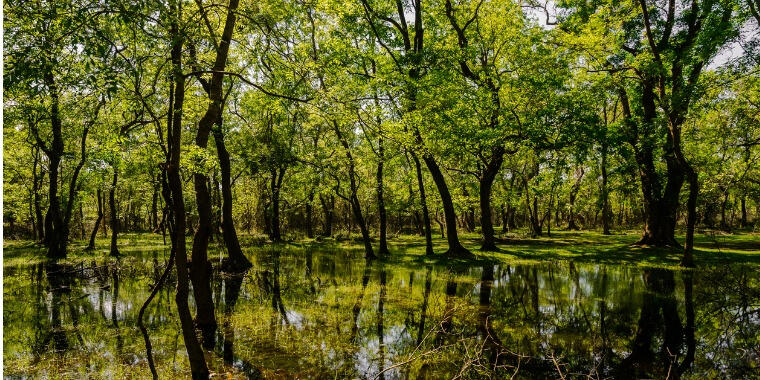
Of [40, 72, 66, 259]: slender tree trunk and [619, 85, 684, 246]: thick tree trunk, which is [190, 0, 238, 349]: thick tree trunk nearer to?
[40, 72, 66, 259]: slender tree trunk

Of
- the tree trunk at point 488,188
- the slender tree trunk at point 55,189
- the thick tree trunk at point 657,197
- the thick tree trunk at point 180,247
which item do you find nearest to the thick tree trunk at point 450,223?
the tree trunk at point 488,188

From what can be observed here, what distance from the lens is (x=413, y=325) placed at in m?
11.7

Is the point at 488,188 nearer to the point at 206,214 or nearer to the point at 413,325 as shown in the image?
the point at 413,325

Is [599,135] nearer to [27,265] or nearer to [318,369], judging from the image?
[318,369]

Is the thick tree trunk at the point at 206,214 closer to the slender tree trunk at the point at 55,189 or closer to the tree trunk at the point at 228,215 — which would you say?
the tree trunk at the point at 228,215

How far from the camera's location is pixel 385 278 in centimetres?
1942

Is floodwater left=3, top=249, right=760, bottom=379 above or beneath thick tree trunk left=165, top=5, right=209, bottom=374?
beneath

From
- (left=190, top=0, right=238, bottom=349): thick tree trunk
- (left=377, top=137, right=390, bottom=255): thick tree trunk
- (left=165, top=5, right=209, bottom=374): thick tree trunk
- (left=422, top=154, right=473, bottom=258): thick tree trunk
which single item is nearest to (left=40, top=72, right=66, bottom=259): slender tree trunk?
(left=377, top=137, right=390, bottom=255): thick tree trunk

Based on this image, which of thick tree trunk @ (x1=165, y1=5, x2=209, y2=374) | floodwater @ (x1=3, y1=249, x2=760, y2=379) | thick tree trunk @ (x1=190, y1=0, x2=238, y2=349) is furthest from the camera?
thick tree trunk @ (x1=190, y1=0, x2=238, y2=349)

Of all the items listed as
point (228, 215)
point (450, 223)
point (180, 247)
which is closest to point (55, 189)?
point (228, 215)

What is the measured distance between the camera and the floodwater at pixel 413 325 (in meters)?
8.60

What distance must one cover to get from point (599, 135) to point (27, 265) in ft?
113

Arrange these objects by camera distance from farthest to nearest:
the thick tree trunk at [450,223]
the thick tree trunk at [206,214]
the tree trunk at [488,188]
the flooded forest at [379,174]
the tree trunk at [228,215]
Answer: the tree trunk at [488,188] < the thick tree trunk at [450,223] < the tree trunk at [228,215] < the thick tree trunk at [206,214] < the flooded forest at [379,174]

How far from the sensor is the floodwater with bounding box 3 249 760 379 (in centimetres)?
860
